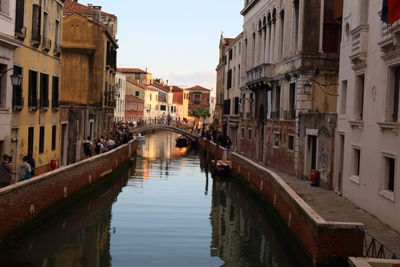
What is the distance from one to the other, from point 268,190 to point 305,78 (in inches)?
234

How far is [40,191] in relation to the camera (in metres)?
14.1

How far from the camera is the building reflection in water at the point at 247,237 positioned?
12.8 m

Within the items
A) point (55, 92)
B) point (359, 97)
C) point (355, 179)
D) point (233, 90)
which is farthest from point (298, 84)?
point (233, 90)

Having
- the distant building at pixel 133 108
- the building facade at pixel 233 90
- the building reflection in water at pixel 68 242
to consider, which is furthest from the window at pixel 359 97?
the distant building at pixel 133 108

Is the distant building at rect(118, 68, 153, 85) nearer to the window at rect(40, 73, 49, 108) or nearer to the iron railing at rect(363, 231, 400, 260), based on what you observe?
the window at rect(40, 73, 49, 108)

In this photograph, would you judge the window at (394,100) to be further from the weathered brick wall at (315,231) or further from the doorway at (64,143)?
the doorway at (64,143)

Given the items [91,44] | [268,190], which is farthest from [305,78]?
[91,44]

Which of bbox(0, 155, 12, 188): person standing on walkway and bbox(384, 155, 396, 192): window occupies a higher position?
bbox(384, 155, 396, 192): window

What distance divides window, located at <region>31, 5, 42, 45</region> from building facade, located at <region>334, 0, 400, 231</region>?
1027 cm

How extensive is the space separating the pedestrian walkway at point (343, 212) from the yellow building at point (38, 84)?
9.15 meters

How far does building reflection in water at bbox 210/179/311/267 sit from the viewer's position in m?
12.8

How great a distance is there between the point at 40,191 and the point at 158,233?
3.34m

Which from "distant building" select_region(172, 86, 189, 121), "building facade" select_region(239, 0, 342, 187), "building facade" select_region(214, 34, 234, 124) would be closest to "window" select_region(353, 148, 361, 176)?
"building facade" select_region(239, 0, 342, 187)

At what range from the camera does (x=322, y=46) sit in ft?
74.8
